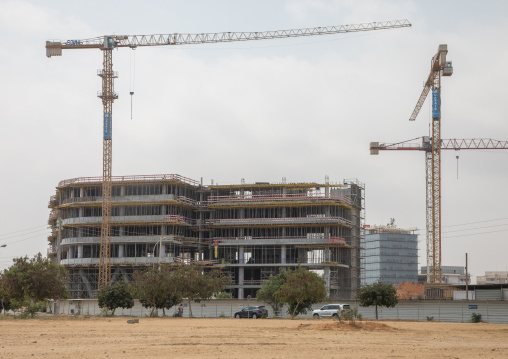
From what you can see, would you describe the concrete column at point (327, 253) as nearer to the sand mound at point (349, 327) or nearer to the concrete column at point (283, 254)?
the concrete column at point (283, 254)

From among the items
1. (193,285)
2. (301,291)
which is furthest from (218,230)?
(301,291)

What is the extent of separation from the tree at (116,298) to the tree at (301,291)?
57.9 ft

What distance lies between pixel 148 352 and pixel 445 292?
277 feet

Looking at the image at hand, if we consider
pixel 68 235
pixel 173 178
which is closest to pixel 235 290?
pixel 173 178

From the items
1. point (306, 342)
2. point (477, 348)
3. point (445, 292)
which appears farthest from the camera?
point (445, 292)

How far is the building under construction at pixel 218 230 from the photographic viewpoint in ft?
422

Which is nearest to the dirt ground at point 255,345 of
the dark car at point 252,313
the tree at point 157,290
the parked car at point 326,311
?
the parked car at point 326,311

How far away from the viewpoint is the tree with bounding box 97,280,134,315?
84250mm

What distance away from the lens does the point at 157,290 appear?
82688mm

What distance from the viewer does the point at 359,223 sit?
469 ft

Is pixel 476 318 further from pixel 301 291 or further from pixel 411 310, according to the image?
pixel 301 291

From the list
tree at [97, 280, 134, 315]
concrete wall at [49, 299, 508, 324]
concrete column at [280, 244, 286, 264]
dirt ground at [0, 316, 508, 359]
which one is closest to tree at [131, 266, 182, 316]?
tree at [97, 280, 134, 315]

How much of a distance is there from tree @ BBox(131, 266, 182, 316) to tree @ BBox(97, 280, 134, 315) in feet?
3.55

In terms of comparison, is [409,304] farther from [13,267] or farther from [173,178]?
[173,178]
